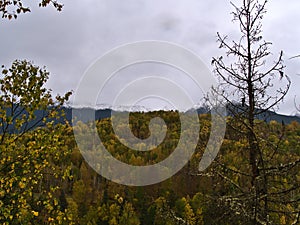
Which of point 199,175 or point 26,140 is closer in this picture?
point 199,175

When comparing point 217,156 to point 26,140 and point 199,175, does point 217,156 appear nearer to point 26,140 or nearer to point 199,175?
point 199,175

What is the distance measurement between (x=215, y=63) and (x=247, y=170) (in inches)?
59.2

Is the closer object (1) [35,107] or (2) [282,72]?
(2) [282,72]

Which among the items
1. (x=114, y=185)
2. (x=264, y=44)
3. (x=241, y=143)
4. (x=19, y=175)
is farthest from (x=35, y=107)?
(x=114, y=185)

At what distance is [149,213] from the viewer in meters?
49.4

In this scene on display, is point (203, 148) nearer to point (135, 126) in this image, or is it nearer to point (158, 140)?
point (158, 140)

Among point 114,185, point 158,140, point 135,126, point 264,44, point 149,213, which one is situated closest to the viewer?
point 264,44

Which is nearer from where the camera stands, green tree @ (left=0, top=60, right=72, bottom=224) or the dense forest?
the dense forest

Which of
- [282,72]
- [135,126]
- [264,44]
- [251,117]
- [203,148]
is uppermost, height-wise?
[135,126]

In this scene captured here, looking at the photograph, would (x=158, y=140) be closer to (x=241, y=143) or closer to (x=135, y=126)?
(x=135, y=126)

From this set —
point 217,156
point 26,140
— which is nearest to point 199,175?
point 217,156

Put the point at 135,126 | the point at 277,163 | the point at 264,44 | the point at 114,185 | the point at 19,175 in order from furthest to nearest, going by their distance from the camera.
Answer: the point at 135,126, the point at 114,185, the point at 19,175, the point at 264,44, the point at 277,163

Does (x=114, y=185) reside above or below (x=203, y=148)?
below

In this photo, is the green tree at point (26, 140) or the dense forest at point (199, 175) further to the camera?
the green tree at point (26, 140)
